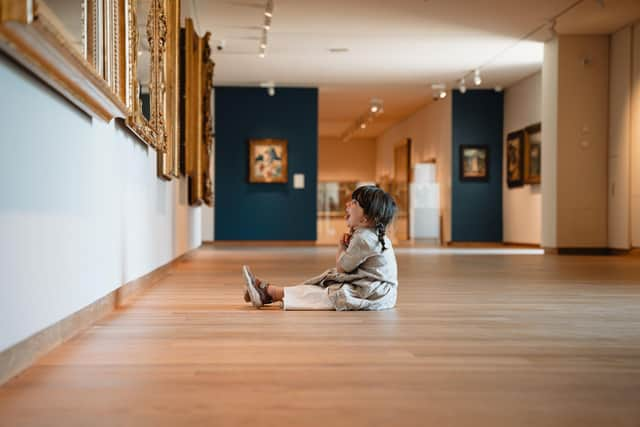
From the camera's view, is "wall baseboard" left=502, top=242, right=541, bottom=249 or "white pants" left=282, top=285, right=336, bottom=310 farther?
"wall baseboard" left=502, top=242, right=541, bottom=249

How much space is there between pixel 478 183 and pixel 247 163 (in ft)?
18.4

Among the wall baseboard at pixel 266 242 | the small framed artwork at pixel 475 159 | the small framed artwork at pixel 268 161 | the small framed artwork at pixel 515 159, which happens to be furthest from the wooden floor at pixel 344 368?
the small framed artwork at pixel 475 159

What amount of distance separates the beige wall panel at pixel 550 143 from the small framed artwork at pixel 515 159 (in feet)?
12.8

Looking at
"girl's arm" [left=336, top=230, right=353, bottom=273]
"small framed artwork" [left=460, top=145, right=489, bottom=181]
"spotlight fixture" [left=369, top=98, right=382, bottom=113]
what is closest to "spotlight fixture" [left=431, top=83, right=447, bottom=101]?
"small framed artwork" [left=460, top=145, right=489, bottom=181]

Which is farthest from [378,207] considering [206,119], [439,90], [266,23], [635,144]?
[439,90]

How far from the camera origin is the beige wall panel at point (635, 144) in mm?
13297

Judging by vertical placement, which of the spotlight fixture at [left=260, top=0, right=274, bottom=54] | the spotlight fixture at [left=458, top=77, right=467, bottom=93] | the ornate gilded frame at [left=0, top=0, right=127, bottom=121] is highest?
the spotlight fixture at [left=260, top=0, right=274, bottom=54]

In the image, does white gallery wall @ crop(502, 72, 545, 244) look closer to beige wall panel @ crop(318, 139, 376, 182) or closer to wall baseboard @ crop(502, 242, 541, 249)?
wall baseboard @ crop(502, 242, 541, 249)

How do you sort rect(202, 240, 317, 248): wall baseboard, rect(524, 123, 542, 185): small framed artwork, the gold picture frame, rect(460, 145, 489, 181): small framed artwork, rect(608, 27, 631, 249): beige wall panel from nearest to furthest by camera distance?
the gold picture frame
rect(608, 27, 631, 249): beige wall panel
rect(524, 123, 542, 185): small framed artwork
rect(202, 240, 317, 248): wall baseboard
rect(460, 145, 489, 181): small framed artwork

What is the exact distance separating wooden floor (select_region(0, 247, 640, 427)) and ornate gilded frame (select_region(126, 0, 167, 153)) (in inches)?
46.9

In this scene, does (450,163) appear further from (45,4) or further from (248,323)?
(45,4)

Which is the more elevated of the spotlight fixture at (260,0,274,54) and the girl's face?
the spotlight fixture at (260,0,274,54)

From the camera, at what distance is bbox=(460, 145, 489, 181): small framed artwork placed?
20.3 metres

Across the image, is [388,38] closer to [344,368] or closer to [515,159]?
[515,159]
